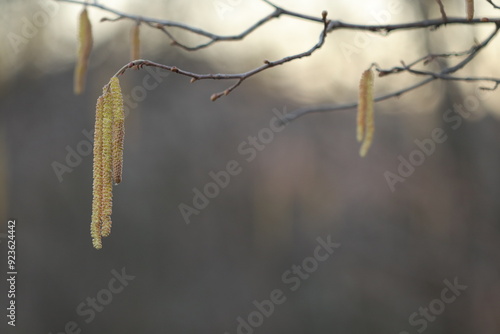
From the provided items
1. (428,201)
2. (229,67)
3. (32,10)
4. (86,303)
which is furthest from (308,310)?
(32,10)

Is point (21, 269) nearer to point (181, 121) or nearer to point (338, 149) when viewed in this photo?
point (181, 121)

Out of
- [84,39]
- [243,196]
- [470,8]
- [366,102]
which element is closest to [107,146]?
[84,39]

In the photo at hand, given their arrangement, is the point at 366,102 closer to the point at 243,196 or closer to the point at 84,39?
the point at 84,39

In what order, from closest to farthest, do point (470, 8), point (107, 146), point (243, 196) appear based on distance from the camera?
1. point (107, 146)
2. point (470, 8)
3. point (243, 196)

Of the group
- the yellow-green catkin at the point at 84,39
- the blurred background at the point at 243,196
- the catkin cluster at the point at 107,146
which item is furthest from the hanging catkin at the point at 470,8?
the blurred background at the point at 243,196

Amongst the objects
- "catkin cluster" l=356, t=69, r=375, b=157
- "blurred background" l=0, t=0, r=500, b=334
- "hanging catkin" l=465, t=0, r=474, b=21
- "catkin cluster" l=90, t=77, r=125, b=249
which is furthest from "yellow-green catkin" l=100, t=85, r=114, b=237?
"blurred background" l=0, t=0, r=500, b=334

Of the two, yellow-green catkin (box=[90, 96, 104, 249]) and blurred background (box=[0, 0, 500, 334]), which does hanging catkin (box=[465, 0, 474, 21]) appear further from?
blurred background (box=[0, 0, 500, 334])

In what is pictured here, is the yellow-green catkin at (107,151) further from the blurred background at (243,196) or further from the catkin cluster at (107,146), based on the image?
the blurred background at (243,196)
